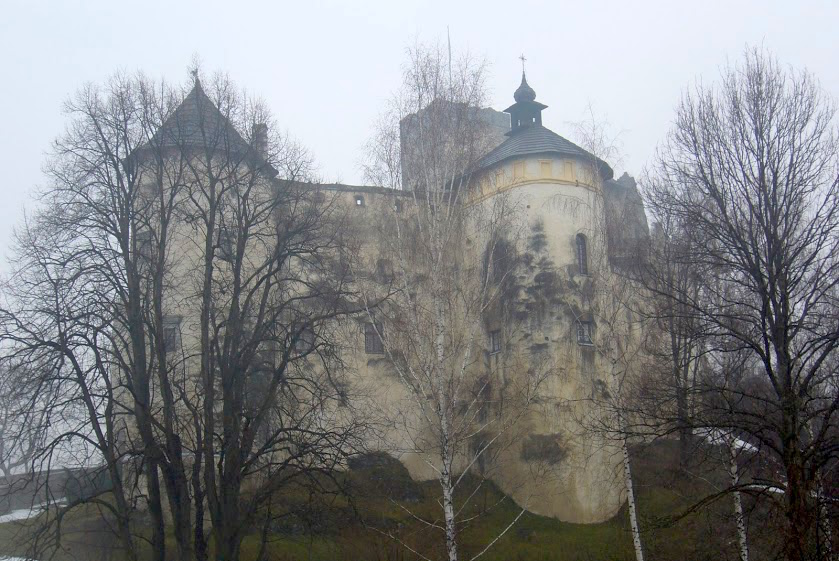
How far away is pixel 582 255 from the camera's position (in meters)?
31.7

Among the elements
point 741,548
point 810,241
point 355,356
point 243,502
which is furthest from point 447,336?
point 810,241

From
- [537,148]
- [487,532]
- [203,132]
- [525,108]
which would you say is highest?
[525,108]

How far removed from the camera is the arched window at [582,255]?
31.5 m

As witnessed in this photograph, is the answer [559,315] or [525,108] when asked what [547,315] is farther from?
[525,108]

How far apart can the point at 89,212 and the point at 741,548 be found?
55.1ft

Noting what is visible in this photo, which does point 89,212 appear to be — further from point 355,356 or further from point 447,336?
point 355,356

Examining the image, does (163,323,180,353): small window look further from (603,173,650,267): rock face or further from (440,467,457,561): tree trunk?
(603,173,650,267): rock face

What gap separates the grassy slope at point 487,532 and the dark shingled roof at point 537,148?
10954 mm

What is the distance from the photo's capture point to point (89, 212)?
63.0ft

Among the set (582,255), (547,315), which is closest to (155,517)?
(547,315)

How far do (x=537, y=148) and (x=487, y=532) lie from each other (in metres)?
13.9

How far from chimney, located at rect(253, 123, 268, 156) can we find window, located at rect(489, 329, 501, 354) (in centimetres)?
1388

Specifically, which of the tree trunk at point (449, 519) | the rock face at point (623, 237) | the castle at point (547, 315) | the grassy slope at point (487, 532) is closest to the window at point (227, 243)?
the castle at point (547, 315)

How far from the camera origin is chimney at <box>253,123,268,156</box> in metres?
20.1
